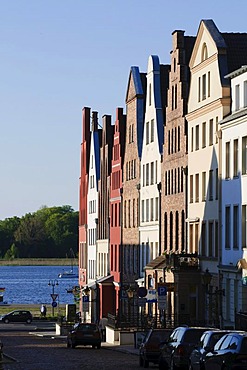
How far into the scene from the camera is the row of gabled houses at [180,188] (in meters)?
61.0

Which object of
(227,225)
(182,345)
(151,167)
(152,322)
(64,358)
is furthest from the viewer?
(151,167)

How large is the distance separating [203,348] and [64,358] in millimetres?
18620

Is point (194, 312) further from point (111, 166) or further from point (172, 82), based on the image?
point (111, 166)

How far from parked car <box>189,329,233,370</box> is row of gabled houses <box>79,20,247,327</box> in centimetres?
2129

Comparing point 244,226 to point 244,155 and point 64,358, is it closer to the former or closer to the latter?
point 244,155

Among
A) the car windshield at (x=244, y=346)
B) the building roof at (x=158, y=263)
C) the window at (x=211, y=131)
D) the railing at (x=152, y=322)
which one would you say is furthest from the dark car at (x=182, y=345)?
the building roof at (x=158, y=263)

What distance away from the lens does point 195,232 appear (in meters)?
69.4

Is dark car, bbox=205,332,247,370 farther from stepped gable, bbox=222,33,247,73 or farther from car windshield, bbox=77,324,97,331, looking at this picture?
stepped gable, bbox=222,33,247,73

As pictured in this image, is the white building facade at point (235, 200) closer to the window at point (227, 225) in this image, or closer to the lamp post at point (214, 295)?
the window at point (227, 225)

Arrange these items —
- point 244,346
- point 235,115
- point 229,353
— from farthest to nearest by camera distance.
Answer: point 235,115 < point 229,353 < point 244,346

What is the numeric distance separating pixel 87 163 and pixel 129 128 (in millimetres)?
22755

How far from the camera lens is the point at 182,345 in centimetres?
3947

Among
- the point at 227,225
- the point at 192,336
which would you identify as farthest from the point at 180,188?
the point at 192,336

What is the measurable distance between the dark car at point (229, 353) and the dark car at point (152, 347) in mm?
12422
